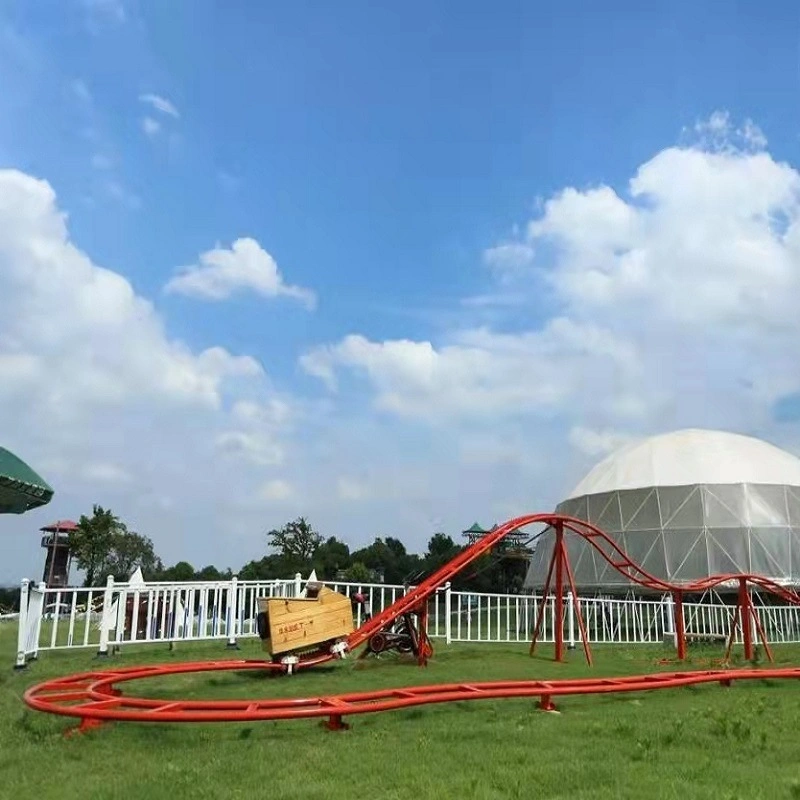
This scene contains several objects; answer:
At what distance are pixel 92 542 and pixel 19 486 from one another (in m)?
50.9

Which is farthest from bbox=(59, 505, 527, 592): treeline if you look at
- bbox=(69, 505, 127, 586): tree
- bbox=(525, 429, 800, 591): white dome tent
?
bbox=(525, 429, 800, 591): white dome tent

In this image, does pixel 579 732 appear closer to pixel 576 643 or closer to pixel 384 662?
pixel 384 662

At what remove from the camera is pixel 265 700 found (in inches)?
259

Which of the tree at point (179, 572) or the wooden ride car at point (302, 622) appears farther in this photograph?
the tree at point (179, 572)

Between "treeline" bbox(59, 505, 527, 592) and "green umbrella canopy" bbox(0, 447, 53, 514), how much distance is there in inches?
1548

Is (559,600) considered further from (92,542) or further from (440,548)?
(440,548)

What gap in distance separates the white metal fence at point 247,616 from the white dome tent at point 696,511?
29.6 ft

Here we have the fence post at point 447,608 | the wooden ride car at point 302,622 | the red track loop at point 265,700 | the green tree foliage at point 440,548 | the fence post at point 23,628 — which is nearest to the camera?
the red track loop at point 265,700

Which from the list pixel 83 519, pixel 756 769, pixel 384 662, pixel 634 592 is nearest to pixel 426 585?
pixel 384 662

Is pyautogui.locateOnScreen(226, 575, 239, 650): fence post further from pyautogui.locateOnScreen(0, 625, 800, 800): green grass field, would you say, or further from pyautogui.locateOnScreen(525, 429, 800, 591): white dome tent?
pyautogui.locateOnScreen(525, 429, 800, 591): white dome tent

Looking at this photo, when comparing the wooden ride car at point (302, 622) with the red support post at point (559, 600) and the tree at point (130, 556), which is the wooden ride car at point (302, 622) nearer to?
the red support post at point (559, 600)

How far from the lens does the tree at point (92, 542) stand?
54312 mm

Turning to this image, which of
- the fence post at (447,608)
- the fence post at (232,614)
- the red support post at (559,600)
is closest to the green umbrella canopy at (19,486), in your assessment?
the fence post at (232,614)

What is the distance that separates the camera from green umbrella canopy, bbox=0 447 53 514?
7.84 meters
